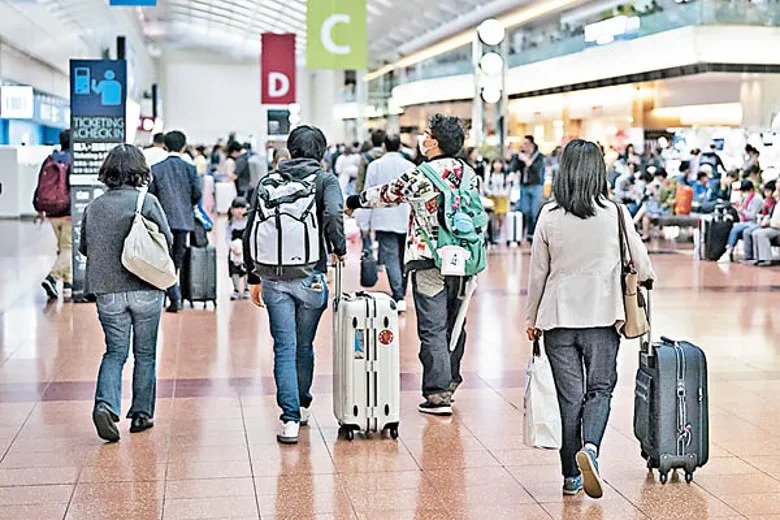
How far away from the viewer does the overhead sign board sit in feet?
39.7

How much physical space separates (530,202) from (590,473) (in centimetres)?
1517

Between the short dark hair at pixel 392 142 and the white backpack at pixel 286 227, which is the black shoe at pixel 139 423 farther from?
the short dark hair at pixel 392 142

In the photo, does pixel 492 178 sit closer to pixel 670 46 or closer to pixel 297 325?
pixel 670 46

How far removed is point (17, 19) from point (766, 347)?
61.8ft

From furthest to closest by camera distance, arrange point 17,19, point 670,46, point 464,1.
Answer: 1. point 464,1
2. point 670,46
3. point 17,19

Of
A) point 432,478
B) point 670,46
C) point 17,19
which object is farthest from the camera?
point 670,46

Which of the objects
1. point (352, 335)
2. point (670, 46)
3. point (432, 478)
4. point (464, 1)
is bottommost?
point (432, 478)

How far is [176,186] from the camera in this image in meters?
11.2

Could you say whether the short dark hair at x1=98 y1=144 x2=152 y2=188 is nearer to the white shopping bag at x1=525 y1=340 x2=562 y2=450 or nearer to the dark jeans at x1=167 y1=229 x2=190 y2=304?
the white shopping bag at x1=525 y1=340 x2=562 y2=450

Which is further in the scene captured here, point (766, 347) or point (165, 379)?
point (766, 347)

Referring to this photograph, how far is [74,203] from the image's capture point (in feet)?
40.3

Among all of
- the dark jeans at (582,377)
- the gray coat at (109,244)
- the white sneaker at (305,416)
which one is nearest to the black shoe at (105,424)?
the gray coat at (109,244)

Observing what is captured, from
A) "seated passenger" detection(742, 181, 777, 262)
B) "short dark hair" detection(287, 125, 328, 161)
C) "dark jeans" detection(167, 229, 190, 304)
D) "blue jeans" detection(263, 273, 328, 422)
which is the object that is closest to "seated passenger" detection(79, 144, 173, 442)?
"blue jeans" detection(263, 273, 328, 422)

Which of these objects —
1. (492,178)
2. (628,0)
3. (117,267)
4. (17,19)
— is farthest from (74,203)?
(628,0)
